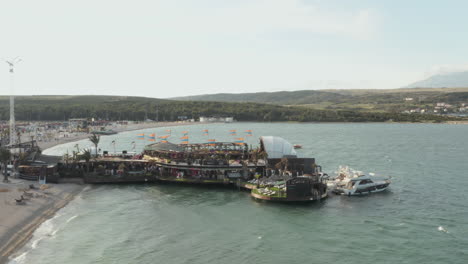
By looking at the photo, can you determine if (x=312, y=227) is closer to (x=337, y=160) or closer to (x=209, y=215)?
(x=209, y=215)

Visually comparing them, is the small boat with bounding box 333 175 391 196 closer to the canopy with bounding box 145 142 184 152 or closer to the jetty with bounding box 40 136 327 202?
the jetty with bounding box 40 136 327 202

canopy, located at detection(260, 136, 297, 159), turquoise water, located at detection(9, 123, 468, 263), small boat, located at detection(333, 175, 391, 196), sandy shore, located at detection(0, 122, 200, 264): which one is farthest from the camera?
canopy, located at detection(260, 136, 297, 159)

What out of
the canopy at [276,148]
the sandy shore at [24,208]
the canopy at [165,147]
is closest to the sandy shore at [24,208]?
Answer: the sandy shore at [24,208]

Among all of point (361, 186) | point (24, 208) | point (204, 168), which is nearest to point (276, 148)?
point (204, 168)

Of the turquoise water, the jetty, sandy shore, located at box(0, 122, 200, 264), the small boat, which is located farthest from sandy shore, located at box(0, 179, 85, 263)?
the small boat

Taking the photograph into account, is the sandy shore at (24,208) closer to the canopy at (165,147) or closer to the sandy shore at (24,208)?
the sandy shore at (24,208)

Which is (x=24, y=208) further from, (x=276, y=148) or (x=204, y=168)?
(x=276, y=148)
